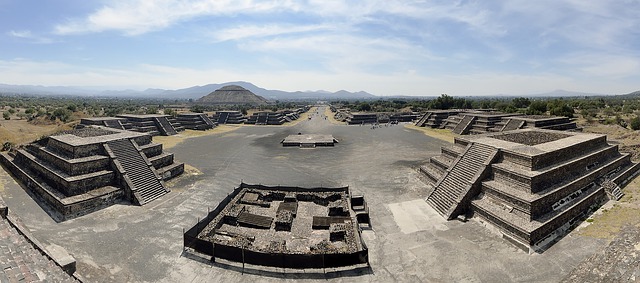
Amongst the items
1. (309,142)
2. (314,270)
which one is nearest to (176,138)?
(309,142)

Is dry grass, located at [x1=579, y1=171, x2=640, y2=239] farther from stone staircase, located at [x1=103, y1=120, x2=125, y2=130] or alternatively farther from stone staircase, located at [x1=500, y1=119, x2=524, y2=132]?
stone staircase, located at [x1=103, y1=120, x2=125, y2=130]

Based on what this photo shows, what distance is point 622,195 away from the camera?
22.1m

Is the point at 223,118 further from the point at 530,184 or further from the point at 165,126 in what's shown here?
the point at 530,184

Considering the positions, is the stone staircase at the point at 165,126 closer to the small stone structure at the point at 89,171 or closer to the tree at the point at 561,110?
the small stone structure at the point at 89,171

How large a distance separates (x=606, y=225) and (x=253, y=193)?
21.4m

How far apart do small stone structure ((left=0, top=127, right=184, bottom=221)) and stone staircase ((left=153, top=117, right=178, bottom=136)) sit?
2471 cm

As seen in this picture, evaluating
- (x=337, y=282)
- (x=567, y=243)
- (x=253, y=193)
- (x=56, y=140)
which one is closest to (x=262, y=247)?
(x=337, y=282)

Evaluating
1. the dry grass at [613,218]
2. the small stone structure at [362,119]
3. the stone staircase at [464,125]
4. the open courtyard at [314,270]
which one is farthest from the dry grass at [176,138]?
the stone staircase at [464,125]

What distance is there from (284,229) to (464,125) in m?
49.4

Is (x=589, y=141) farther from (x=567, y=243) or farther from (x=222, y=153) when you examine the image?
(x=222, y=153)

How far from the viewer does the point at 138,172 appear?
24.3 meters

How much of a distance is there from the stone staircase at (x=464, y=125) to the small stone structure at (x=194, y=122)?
1905 inches

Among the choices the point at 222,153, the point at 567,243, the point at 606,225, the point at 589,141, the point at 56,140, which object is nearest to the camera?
the point at 567,243

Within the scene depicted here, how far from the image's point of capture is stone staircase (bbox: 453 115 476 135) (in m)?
56.8
